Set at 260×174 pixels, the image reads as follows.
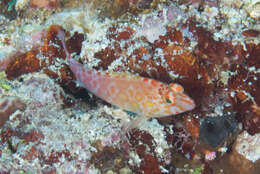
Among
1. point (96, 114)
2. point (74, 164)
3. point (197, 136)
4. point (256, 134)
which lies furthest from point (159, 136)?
point (256, 134)

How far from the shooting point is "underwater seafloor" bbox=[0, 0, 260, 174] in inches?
122

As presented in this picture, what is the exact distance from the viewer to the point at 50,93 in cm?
371

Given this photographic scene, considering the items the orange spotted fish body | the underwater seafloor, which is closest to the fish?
the orange spotted fish body

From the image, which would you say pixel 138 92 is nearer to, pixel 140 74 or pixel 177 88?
pixel 140 74

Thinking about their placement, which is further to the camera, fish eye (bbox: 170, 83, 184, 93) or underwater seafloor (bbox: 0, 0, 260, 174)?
fish eye (bbox: 170, 83, 184, 93)

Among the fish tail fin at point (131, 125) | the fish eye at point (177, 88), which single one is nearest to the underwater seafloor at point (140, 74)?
the fish tail fin at point (131, 125)

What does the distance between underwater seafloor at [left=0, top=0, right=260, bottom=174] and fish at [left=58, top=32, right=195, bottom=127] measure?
0.29 m

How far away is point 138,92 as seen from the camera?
360 cm

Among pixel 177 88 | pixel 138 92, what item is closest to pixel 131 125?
pixel 138 92

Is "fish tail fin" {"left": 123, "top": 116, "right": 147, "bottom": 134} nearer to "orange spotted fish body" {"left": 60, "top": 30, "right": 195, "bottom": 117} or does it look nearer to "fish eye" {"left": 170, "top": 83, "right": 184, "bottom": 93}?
"orange spotted fish body" {"left": 60, "top": 30, "right": 195, "bottom": 117}

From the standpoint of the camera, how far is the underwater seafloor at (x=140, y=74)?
310cm

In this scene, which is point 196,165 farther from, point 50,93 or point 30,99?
point 30,99

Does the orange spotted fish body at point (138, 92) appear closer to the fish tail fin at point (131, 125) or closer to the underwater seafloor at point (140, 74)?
the fish tail fin at point (131, 125)

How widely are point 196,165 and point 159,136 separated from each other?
2.63 feet
